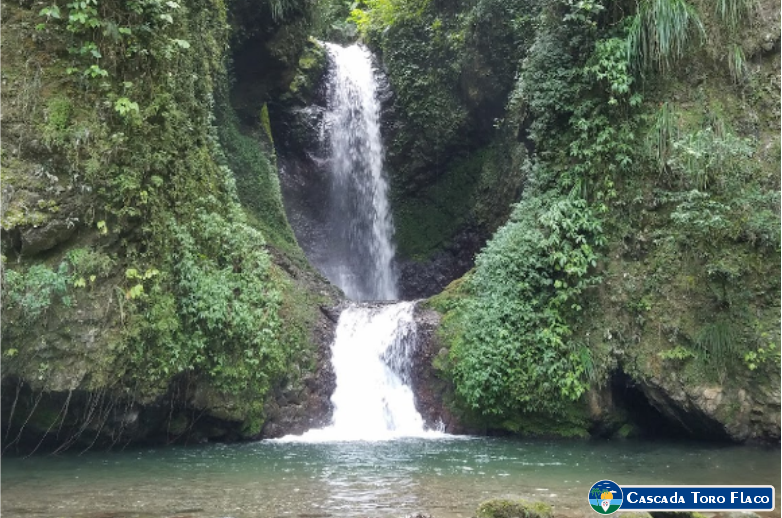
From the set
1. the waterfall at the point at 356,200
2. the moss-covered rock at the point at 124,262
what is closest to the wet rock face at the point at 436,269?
the waterfall at the point at 356,200

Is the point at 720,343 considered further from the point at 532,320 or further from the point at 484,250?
the point at 484,250

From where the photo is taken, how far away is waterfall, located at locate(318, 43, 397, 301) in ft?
56.7

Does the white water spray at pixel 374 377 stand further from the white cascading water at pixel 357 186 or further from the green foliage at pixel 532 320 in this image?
the white cascading water at pixel 357 186

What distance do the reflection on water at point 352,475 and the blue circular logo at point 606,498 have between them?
0.74 ft

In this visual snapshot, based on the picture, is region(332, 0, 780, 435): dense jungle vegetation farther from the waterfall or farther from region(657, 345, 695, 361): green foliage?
the waterfall

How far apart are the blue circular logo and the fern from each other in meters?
6.96

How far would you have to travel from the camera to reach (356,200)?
1748 centimetres

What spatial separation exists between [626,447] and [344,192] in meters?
9.81

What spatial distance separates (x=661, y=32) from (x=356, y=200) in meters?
8.80

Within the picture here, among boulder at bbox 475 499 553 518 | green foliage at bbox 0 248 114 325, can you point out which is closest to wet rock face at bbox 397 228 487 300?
green foliage at bbox 0 248 114 325

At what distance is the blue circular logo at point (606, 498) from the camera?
211 inches

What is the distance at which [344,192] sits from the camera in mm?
17406

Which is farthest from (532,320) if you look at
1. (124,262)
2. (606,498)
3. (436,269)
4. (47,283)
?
(436,269)

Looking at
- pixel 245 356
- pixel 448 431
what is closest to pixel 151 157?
pixel 245 356
